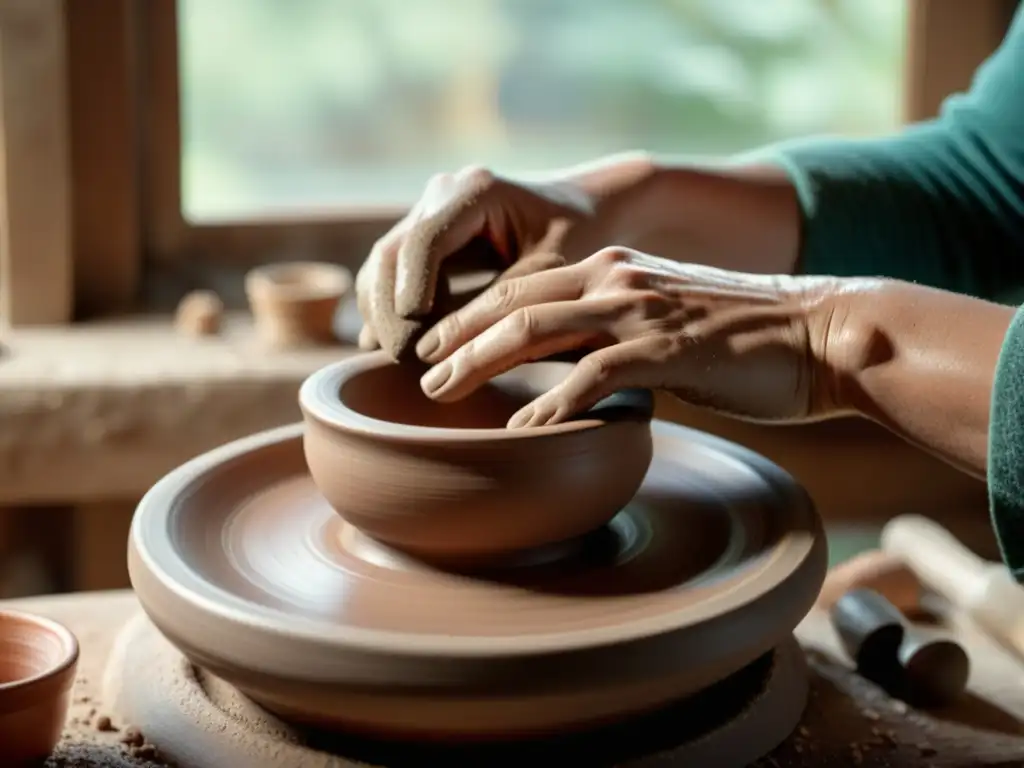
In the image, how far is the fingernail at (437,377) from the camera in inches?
49.0

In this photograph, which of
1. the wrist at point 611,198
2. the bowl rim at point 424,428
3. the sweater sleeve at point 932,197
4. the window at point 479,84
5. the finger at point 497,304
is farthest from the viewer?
the window at point 479,84

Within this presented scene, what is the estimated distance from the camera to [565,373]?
1431 millimetres

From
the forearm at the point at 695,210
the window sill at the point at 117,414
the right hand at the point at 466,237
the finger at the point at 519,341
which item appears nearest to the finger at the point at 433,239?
the right hand at the point at 466,237

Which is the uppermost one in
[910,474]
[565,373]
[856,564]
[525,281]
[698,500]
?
[525,281]

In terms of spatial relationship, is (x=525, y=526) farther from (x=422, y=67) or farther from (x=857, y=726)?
(x=422, y=67)

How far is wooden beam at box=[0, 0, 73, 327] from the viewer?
2355 millimetres

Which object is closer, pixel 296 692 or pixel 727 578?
pixel 296 692

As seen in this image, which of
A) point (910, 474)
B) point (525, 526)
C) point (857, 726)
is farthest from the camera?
point (910, 474)

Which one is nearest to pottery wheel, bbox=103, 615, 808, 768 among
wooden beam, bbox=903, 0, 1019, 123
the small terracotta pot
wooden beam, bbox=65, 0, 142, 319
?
the small terracotta pot

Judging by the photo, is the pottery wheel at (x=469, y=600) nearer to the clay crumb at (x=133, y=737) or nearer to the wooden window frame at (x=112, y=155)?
the clay crumb at (x=133, y=737)

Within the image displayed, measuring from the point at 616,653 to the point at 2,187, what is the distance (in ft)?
5.95

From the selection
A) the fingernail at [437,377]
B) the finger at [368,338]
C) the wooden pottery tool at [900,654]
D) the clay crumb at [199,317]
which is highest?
the fingernail at [437,377]

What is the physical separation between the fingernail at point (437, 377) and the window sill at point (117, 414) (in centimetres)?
111

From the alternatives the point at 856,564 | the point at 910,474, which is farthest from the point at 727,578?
the point at 910,474
